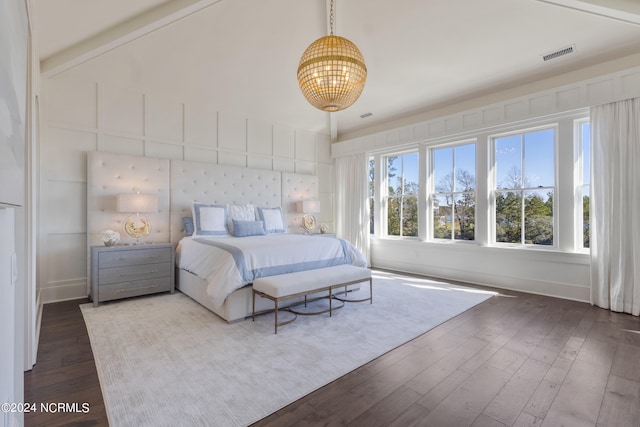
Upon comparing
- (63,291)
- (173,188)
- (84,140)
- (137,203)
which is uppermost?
(84,140)

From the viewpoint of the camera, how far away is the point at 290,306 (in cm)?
372

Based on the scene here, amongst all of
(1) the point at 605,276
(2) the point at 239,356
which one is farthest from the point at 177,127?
(1) the point at 605,276

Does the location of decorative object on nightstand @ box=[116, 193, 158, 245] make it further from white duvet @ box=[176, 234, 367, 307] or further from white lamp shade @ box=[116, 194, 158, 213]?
white duvet @ box=[176, 234, 367, 307]

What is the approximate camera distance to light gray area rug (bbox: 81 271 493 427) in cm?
186

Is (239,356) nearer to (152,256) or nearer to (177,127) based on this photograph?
(152,256)

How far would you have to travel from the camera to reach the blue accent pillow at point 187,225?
473 centimetres

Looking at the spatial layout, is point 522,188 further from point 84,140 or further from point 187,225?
point 84,140

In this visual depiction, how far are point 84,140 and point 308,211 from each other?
11.9ft

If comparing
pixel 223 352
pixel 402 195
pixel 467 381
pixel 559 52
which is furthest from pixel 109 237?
pixel 559 52

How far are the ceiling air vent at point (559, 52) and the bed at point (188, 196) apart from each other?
346 cm

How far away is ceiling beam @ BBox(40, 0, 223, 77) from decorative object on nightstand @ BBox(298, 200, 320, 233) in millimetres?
3654

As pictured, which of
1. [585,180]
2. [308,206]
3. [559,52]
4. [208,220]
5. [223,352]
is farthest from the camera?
[308,206]

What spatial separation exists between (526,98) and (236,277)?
14.6ft

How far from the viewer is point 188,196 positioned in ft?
16.3
